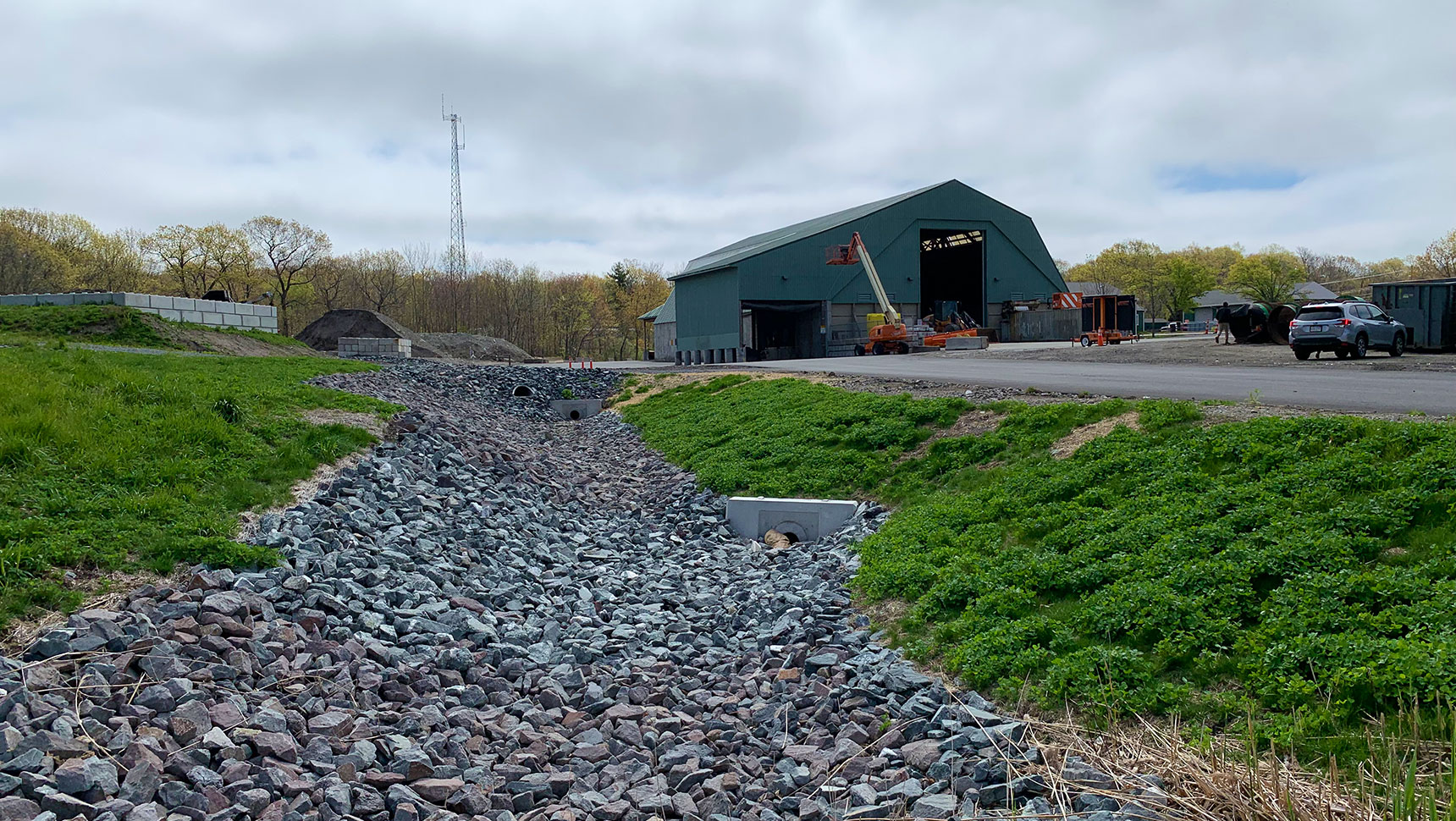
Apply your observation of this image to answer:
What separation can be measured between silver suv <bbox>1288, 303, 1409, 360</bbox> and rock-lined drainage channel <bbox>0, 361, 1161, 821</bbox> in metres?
18.2

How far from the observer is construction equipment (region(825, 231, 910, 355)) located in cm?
3947

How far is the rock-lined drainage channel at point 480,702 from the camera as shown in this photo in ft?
15.2

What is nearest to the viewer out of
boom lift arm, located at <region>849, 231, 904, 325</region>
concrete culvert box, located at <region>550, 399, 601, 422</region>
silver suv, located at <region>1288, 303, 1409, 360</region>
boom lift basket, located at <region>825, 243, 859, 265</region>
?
silver suv, located at <region>1288, 303, 1409, 360</region>

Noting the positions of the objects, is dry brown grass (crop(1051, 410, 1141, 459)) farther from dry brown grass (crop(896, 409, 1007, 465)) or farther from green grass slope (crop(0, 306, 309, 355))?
green grass slope (crop(0, 306, 309, 355))

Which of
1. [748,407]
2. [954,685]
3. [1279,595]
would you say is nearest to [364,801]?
[954,685]

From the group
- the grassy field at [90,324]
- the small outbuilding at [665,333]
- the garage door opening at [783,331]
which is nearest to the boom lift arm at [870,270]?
the garage door opening at [783,331]

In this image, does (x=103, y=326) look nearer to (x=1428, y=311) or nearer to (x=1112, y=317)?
(x=1428, y=311)

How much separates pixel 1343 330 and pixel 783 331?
31668mm

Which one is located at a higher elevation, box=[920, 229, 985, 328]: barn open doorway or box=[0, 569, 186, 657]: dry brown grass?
box=[920, 229, 985, 328]: barn open doorway

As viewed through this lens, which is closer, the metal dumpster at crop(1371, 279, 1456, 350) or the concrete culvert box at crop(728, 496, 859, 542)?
the concrete culvert box at crop(728, 496, 859, 542)

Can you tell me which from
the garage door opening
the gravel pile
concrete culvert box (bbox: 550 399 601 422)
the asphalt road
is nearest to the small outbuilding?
the garage door opening

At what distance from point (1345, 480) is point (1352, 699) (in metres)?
2.80

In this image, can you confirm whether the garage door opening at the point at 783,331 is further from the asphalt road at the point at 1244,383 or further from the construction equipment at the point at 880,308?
the asphalt road at the point at 1244,383

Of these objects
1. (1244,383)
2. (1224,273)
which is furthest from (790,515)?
(1224,273)
